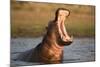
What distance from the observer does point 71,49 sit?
2434 mm

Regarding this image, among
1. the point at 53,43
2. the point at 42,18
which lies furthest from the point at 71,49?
the point at 42,18

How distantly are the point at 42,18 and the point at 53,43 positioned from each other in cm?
30

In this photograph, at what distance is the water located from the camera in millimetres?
2203

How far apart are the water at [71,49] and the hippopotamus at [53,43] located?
0.16 ft

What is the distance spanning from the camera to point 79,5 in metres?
2.51

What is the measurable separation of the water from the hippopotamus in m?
0.05

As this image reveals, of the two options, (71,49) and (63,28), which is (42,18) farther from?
(71,49)

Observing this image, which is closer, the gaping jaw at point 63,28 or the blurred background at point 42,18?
the blurred background at point 42,18

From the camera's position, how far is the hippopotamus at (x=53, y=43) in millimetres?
2283
